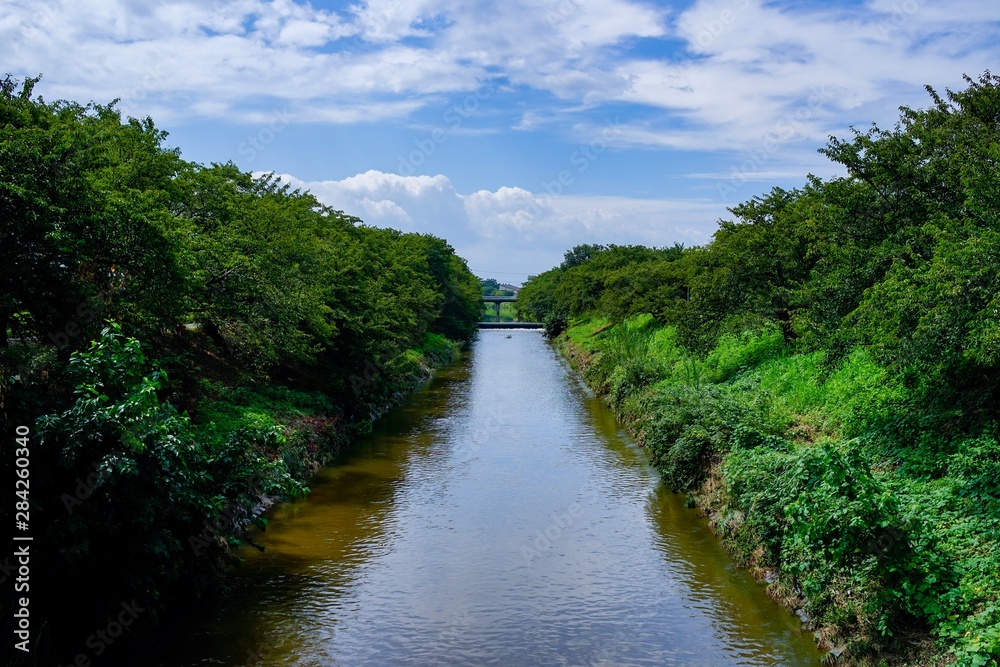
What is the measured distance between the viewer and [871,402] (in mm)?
18781

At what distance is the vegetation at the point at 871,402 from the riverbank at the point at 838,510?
0.04 m

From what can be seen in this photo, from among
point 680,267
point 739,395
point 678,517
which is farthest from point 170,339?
point 680,267

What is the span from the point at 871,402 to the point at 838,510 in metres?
8.37

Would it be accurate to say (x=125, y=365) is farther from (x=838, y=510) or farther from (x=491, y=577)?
(x=838, y=510)

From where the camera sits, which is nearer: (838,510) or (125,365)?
(838,510)

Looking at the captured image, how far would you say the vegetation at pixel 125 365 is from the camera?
11.4 meters

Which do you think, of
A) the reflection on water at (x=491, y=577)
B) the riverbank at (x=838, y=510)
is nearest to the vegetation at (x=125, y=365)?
the reflection on water at (x=491, y=577)

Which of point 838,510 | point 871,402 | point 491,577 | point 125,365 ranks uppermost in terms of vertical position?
point 125,365

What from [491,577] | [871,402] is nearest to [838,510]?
[491,577]

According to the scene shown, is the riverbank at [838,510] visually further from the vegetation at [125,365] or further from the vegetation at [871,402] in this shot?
the vegetation at [125,365]

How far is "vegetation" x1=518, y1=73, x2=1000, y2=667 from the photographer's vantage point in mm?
11484

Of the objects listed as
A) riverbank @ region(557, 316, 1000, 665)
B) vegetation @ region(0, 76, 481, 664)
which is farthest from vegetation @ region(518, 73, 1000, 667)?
vegetation @ region(0, 76, 481, 664)

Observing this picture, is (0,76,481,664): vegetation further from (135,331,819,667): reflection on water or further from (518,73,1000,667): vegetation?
(518,73,1000,667): vegetation

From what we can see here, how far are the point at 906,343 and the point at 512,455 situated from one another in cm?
1591
